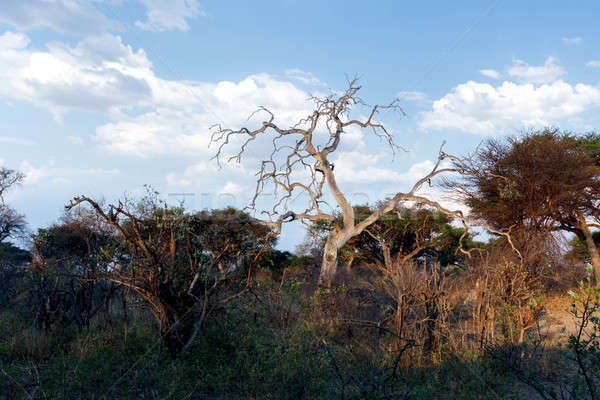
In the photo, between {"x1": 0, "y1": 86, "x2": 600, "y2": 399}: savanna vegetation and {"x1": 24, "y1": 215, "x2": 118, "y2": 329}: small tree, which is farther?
{"x1": 24, "y1": 215, "x2": 118, "y2": 329}: small tree

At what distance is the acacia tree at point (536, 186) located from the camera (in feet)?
45.5

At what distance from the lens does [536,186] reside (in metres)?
14.2

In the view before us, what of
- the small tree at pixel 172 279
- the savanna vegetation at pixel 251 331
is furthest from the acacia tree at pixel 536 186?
the small tree at pixel 172 279

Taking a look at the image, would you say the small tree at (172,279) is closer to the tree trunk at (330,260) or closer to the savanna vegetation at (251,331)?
the savanna vegetation at (251,331)

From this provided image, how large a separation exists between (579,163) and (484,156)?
2.78m

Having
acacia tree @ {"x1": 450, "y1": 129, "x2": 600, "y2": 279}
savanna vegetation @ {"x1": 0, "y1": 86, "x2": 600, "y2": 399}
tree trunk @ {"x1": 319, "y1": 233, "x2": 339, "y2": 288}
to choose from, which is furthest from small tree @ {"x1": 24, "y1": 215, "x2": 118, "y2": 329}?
acacia tree @ {"x1": 450, "y1": 129, "x2": 600, "y2": 279}

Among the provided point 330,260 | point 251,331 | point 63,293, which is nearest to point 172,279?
point 251,331

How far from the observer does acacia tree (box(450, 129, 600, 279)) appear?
13.9 meters

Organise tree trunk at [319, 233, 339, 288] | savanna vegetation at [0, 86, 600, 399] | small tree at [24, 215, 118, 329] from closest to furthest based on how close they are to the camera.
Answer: savanna vegetation at [0, 86, 600, 399] → small tree at [24, 215, 118, 329] → tree trunk at [319, 233, 339, 288]

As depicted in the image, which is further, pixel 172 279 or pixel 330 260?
pixel 330 260

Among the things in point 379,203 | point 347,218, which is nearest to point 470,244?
point 379,203

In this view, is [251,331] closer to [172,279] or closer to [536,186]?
[172,279]

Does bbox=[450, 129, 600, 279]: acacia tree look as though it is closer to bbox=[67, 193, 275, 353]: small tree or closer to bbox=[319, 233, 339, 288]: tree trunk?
bbox=[319, 233, 339, 288]: tree trunk

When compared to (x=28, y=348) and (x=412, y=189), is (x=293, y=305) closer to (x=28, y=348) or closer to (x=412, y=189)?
(x=28, y=348)
